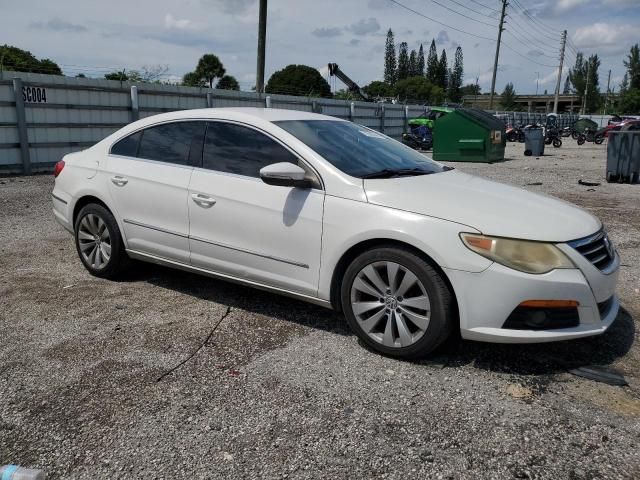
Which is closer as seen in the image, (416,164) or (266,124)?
(266,124)

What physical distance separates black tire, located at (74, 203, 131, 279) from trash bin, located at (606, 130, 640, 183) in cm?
1143

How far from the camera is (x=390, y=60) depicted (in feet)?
347

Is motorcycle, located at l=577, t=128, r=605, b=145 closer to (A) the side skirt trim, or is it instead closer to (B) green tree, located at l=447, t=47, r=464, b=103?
(A) the side skirt trim

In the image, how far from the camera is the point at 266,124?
393 cm

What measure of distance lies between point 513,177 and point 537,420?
11.6 meters

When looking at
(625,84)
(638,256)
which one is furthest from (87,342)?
(625,84)

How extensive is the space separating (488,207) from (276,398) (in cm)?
164

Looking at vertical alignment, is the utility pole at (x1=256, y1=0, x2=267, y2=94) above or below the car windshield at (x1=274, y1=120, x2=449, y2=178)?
above

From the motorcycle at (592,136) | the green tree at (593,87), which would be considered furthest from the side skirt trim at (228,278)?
the green tree at (593,87)

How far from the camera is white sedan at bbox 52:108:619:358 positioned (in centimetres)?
303

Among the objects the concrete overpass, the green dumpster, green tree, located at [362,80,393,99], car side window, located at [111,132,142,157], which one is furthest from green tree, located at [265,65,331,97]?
car side window, located at [111,132,142,157]

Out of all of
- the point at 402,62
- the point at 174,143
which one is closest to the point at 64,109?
the point at 174,143

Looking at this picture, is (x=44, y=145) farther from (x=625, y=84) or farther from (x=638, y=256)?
(x=625, y=84)

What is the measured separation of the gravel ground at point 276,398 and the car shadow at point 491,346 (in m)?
0.01
